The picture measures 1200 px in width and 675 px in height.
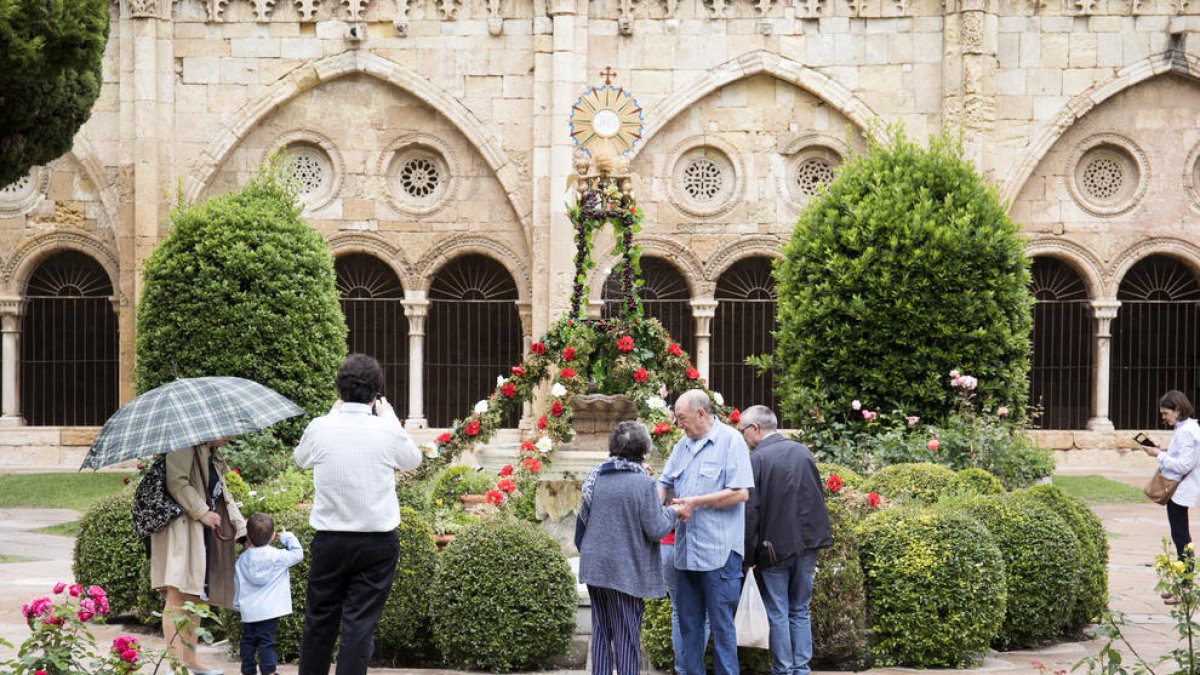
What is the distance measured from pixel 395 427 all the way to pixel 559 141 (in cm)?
1259

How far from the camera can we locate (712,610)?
692cm

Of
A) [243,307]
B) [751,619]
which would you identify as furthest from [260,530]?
[243,307]

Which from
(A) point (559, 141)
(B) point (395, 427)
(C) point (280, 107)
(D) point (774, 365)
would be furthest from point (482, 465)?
(C) point (280, 107)

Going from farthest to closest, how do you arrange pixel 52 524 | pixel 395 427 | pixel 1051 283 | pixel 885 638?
pixel 1051 283 < pixel 52 524 < pixel 885 638 < pixel 395 427

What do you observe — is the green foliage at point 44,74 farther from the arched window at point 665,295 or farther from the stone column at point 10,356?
the arched window at point 665,295

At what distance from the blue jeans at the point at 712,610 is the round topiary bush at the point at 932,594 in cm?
139

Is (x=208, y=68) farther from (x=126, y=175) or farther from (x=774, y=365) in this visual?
(x=774, y=365)

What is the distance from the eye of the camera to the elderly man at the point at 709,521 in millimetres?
6801

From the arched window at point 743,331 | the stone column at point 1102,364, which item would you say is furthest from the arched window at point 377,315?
the stone column at point 1102,364

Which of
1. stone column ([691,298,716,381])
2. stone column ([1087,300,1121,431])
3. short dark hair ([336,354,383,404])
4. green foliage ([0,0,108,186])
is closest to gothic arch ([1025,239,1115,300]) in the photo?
stone column ([1087,300,1121,431])

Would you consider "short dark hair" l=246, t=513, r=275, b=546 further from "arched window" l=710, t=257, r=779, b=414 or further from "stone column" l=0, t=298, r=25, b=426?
"stone column" l=0, t=298, r=25, b=426

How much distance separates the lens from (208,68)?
758 inches

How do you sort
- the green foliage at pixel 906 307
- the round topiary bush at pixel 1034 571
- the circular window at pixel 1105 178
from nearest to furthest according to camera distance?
the round topiary bush at pixel 1034 571 < the green foliage at pixel 906 307 < the circular window at pixel 1105 178

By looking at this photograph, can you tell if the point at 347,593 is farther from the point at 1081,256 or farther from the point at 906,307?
the point at 1081,256
